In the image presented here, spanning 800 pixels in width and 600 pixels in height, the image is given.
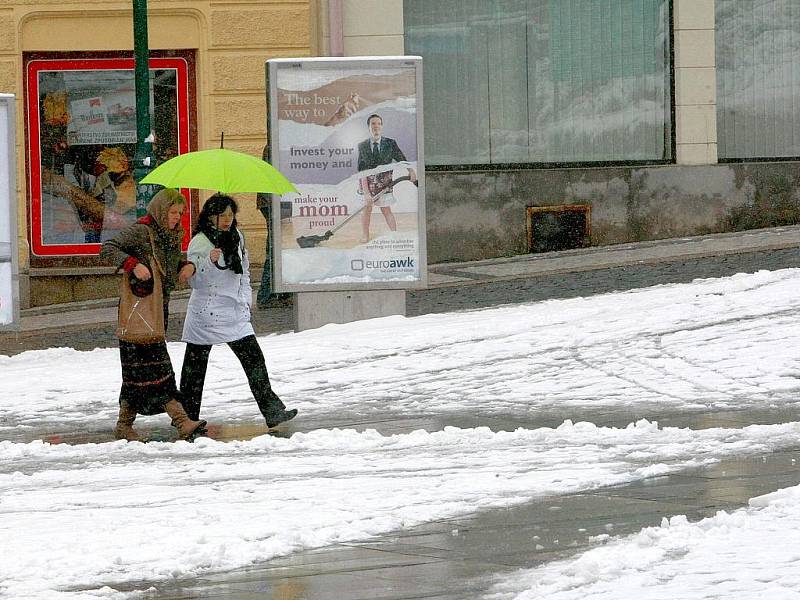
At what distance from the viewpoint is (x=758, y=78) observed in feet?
67.7

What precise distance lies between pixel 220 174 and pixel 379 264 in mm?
4067

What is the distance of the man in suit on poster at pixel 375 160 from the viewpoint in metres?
13.5

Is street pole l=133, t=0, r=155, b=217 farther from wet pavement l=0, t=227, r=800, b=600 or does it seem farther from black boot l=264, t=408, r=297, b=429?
black boot l=264, t=408, r=297, b=429

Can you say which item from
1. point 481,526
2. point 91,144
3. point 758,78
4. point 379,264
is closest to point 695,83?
point 758,78

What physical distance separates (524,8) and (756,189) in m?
3.57

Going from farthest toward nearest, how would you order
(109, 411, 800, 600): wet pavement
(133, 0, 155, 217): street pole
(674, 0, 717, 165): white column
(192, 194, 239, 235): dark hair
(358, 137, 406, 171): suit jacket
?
(674, 0, 717, 165): white column, (133, 0, 155, 217): street pole, (358, 137, 406, 171): suit jacket, (192, 194, 239, 235): dark hair, (109, 411, 800, 600): wet pavement

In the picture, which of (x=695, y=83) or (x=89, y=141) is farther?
(x=695, y=83)

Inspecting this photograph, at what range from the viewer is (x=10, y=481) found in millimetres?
7965

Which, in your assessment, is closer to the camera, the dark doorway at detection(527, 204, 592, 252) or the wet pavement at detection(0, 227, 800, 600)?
the wet pavement at detection(0, 227, 800, 600)

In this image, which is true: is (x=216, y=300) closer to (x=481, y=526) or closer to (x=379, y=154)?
(x=481, y=526)

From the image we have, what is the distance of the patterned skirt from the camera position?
31.2ft

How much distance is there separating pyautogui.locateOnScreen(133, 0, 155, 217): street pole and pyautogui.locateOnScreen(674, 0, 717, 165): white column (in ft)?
23.9

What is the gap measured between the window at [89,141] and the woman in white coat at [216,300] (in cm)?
924

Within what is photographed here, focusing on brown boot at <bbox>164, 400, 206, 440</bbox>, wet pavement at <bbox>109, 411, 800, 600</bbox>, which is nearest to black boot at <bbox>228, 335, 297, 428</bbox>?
brown boot at <bbox>164, 400, 206, 440</bbox>
